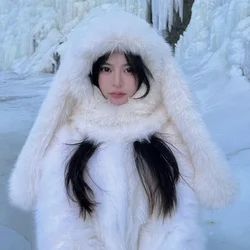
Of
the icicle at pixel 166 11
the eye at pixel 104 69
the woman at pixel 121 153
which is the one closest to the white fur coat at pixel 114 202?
the woman at pixel 121 153

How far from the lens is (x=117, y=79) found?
1321 millimetres

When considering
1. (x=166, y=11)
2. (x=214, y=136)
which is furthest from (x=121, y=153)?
(x=166, y=11)

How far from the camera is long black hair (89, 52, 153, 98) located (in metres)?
1.31

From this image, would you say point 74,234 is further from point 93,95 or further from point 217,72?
point 217,72

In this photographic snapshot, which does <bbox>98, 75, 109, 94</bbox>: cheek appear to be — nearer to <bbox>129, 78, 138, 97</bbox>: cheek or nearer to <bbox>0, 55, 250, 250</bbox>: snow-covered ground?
<bbox>129, 78, 138, 97</bbox>: cheek

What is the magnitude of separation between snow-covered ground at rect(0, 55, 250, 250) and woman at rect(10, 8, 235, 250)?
153mm

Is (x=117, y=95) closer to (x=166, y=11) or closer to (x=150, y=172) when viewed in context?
(x=150, y=172)

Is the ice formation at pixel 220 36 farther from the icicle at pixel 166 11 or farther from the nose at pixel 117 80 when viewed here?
the nose at pixel 117 80

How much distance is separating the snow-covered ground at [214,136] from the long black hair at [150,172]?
22 cm

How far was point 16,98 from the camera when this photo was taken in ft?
25.6

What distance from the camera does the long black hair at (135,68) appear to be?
4.30 feet

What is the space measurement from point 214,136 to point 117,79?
9.23 feet

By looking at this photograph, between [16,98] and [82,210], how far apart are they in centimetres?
674

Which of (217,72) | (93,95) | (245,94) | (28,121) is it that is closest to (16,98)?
(28,121)
